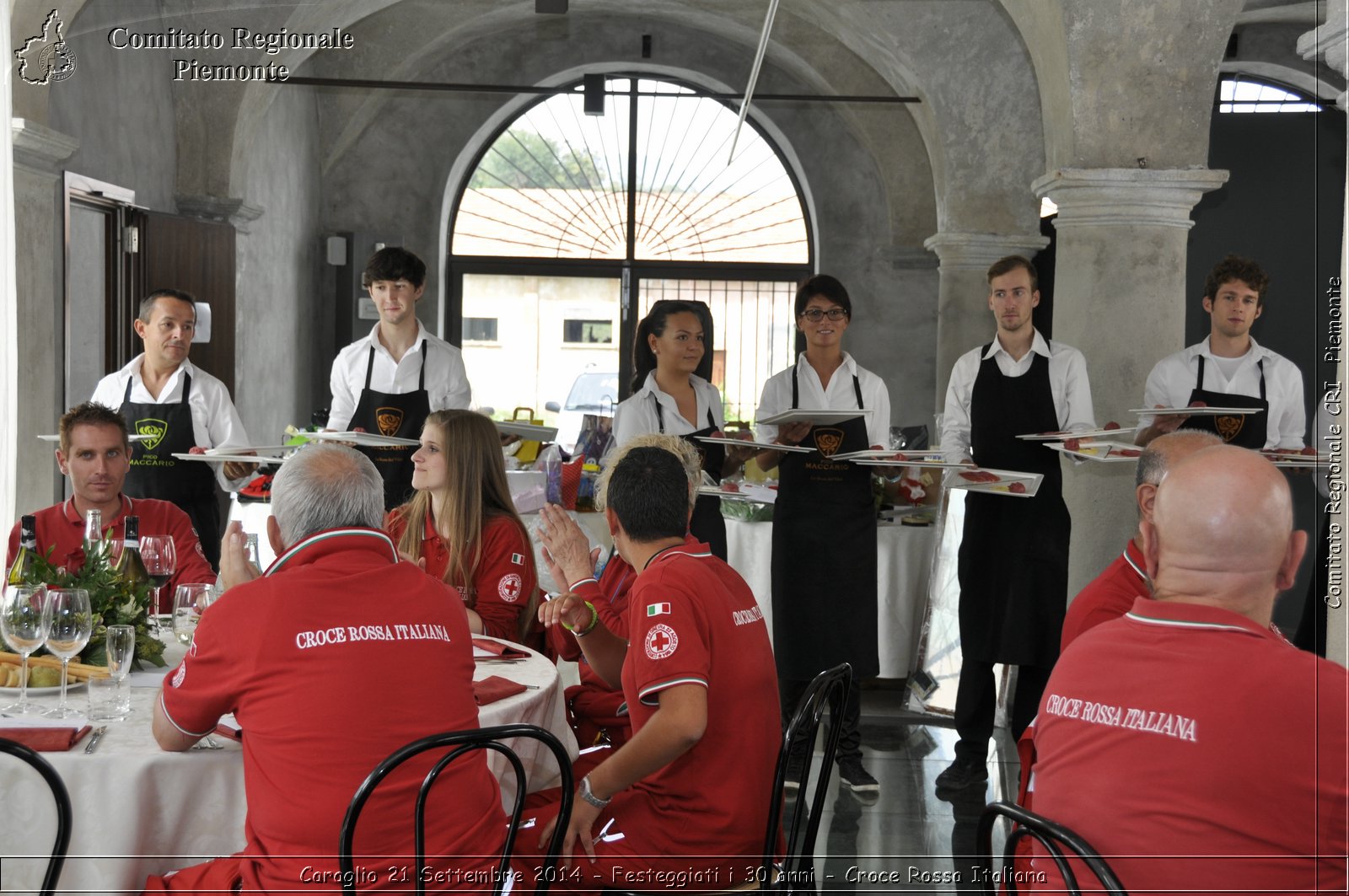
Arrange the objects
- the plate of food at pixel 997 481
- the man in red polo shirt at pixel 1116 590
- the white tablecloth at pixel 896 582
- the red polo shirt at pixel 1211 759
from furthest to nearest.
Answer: the white tablecloth at pixel 896 582 < the plate of food at pixel 997 481 < the man in red polo shirt at pixel 1116 590 < the red polo shirt at pixel 1211 759

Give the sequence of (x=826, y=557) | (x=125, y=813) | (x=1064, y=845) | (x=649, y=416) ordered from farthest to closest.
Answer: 1. (x=826, y=557)
2. (x=649, y=416)
3. (x=125, y=813)
4. (x=1064, y=845)

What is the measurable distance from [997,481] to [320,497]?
2.77 meters

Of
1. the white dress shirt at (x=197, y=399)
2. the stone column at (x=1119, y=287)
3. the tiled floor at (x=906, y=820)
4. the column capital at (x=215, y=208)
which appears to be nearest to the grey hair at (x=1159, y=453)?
the tiled floor at (x=906, y=820)

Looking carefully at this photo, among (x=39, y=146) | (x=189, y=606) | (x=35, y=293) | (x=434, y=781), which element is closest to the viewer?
(x=434, y=781)

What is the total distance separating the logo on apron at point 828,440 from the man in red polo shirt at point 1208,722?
2.99 m

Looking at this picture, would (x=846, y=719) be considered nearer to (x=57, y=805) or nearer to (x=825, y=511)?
(x=825, y=511)

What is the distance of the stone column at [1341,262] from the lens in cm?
260

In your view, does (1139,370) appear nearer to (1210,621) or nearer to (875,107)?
(1210,621)

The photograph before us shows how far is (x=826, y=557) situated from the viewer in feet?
16.0

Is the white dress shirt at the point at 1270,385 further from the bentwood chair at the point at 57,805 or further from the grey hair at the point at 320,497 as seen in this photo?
the bentwood chair at the point at 57,805

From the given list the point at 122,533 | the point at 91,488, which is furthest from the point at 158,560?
the point at 91,488

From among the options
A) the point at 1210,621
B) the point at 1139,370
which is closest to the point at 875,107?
the point at 1139,370

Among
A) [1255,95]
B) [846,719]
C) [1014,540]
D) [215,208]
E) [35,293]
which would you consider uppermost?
[1255,95]

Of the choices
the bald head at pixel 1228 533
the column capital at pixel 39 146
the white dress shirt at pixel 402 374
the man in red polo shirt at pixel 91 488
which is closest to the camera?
the bald head at pixel 1228 533
